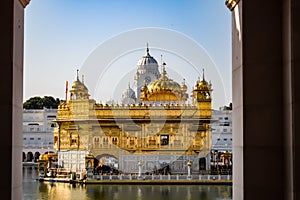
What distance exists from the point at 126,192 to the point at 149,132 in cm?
796

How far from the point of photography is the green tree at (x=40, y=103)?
A: 5777 centimetres

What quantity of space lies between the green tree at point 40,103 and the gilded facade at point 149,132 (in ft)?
89.4

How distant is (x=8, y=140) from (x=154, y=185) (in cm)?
2196

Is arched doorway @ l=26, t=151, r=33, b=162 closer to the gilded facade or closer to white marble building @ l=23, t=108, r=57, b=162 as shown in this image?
white marble building @ l=23, t=108, r=57, b=162

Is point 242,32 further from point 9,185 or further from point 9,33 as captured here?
point 9,185

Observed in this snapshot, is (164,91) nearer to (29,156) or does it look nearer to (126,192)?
(126,192)

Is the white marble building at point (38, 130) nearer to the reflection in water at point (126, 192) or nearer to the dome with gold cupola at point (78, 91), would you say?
the dome with gold cupola at point (78, 91)

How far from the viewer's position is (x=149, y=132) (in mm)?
30562

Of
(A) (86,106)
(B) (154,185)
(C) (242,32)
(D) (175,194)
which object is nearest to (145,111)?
(A) (86,106)

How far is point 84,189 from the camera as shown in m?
24.6

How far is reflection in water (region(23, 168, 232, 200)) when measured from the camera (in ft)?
68.3

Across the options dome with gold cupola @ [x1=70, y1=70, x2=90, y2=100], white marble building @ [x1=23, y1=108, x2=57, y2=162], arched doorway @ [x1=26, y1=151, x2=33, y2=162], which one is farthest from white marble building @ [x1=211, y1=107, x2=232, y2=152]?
arched doorway @ [x1=26, y1=151, x2=33, y2=162]

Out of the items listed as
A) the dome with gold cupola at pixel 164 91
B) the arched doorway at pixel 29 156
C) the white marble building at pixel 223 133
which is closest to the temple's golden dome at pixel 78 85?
the dome with gold cupola at pixel 164 91

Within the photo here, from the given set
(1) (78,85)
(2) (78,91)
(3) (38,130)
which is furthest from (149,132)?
(3) (38,130)
